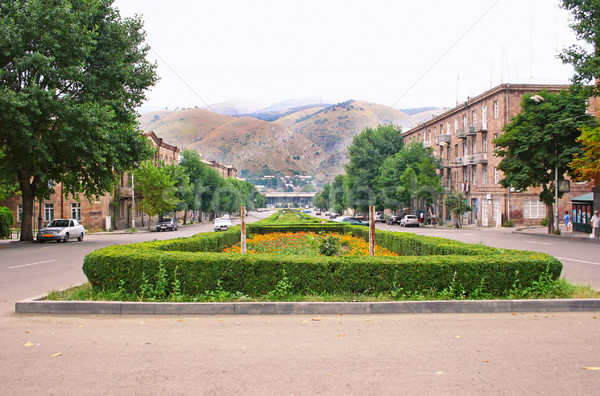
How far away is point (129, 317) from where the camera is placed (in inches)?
297

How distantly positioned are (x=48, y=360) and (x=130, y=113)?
25187 mm

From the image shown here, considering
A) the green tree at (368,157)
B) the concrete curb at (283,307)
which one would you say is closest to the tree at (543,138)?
the concrete curb at (283,307)

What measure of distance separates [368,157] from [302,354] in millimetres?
63730

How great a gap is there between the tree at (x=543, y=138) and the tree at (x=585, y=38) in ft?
11.2

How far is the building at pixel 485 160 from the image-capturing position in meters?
45.1

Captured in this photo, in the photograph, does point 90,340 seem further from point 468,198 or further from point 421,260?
point 468,198

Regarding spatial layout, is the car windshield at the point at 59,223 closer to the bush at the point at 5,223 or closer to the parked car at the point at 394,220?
the bush at the point at 5,223

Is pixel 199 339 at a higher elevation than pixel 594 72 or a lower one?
lower

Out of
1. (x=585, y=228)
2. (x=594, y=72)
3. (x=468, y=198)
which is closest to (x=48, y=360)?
(x=594, y=72)

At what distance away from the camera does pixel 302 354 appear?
5.54 meters

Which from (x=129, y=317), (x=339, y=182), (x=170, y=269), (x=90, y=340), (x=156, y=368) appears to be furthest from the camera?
(x=339, y=182)

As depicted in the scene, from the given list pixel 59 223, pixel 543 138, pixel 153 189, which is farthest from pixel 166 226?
pixel 543 138

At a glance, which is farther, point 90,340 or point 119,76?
point 119,76

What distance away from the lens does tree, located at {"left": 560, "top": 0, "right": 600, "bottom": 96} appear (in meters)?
24.7
